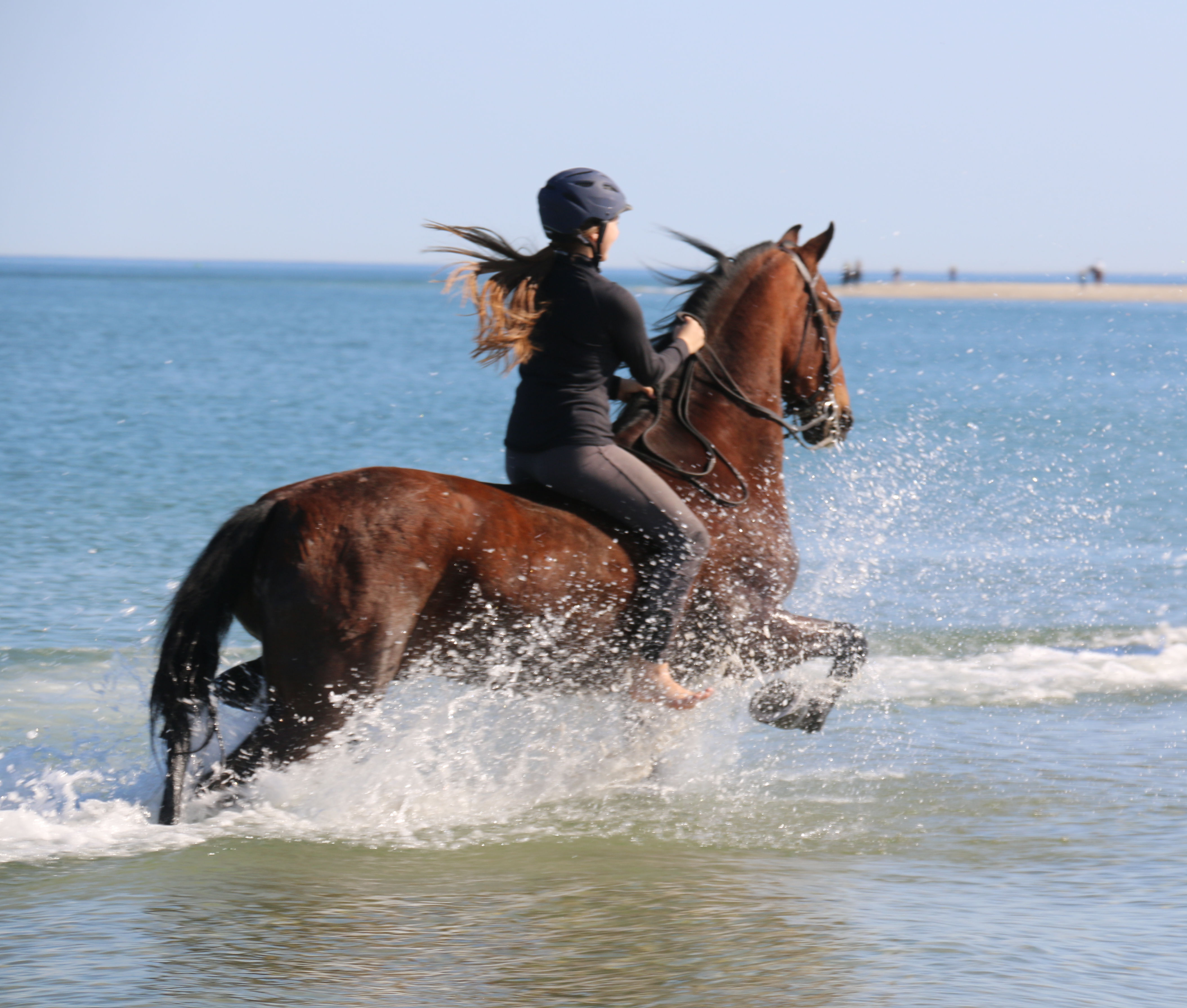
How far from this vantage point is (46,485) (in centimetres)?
1727

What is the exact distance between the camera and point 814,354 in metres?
6.14

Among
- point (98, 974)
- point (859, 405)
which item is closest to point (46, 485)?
point (98, 974)

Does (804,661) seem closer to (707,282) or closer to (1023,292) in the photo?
(707,282)

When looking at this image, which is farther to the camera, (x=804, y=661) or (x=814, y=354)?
(x=814, y=354)

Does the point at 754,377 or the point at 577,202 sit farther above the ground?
the point at 577,202

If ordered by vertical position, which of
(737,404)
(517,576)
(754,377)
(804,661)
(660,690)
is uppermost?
(754,377)

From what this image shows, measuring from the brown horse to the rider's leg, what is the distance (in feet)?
0.29

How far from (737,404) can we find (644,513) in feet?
2.92

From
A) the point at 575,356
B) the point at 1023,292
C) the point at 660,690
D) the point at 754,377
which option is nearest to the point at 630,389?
the point at 575,356

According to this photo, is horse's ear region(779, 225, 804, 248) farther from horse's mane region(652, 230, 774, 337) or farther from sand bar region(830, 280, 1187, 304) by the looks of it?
sand bar region(830, 280, 1187, 304)

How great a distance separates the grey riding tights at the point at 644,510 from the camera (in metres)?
5.20

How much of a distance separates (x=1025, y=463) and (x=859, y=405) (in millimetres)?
10656

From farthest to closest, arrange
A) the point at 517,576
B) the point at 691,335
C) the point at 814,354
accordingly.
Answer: the point at 814,354, the point at 691,335, the point at 517,576

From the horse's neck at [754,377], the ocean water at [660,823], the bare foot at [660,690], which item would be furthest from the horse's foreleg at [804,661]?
the horse's neck at [754,377]
